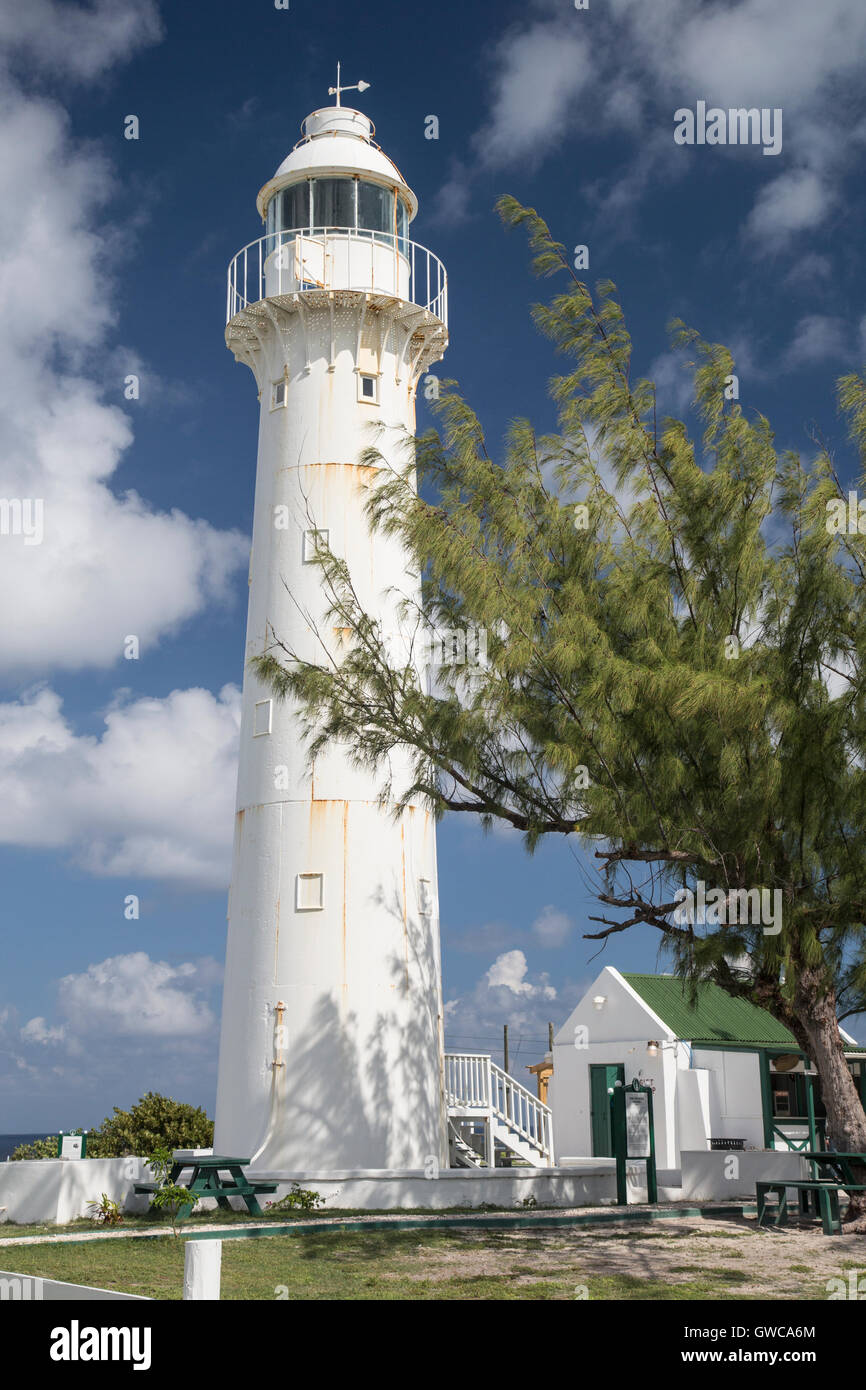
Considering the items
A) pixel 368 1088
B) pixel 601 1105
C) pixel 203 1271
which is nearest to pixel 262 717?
pixel 368 1088

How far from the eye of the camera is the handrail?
2017cm

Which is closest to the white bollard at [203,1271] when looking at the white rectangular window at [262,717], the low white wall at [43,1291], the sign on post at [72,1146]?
the low white wall at [43,1291]

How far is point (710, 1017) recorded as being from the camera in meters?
23.5

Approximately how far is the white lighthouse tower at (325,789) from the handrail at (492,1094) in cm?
176

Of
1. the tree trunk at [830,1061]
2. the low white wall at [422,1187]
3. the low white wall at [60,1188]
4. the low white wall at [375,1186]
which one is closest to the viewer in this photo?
the tree trunk at [830,1061]

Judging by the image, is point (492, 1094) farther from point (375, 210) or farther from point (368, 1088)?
point (375, 210)

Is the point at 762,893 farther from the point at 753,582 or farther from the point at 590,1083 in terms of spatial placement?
the point at 590,1083

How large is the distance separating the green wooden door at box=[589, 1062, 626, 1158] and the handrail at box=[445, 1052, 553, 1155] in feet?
3.48

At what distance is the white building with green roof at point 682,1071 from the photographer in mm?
21812

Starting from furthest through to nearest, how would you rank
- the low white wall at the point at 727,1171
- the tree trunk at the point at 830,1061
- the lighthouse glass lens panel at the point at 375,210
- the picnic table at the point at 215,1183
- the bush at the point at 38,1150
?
the lighthouse glass lens panel at the point at 375,210 < the bush at the point at 38,1150 < the low white wall at the point at 727,1171 < the picnic table at the point at 215,1183 < the tree trunk at the point at 830,1061

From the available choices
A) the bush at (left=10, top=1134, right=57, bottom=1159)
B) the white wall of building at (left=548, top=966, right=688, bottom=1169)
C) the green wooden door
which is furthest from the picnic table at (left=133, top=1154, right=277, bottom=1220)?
the green wooden door

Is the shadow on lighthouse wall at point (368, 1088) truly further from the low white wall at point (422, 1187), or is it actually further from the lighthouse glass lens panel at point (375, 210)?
the lighthouse glass lens panel at point (375, 210)

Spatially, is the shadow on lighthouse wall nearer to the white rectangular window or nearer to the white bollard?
the white rectangular window
